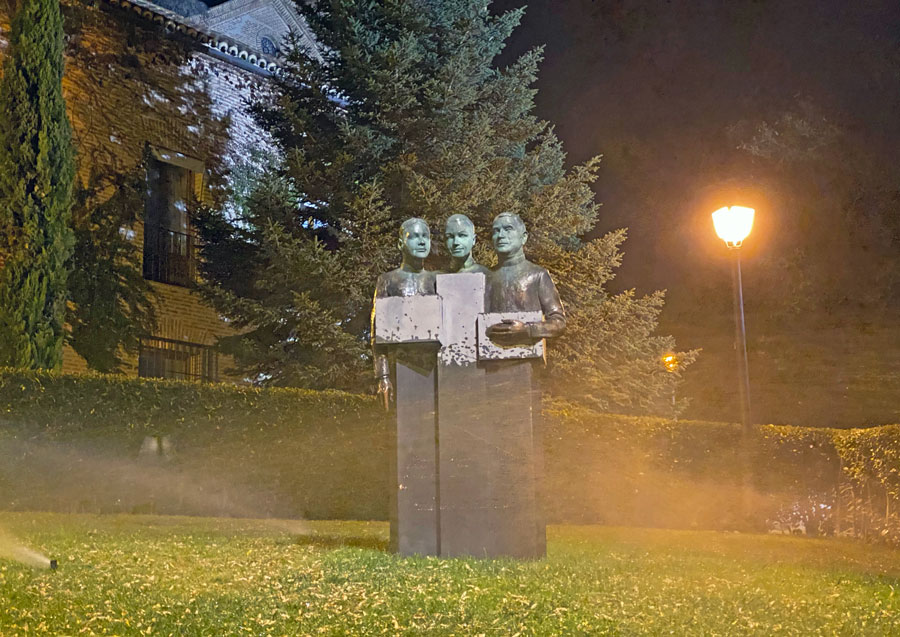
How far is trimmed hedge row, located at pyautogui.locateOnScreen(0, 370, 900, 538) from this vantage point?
1127 centimetres

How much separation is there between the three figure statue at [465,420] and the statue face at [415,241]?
42 cm

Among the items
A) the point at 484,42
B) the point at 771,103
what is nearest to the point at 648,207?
the point at 771,103

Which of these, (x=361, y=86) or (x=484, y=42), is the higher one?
(x=484, y=42)

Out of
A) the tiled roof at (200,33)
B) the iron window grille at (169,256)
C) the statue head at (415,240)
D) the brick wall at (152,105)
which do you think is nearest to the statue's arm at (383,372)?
the statue head at (415,240)

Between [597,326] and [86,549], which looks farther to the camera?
[597,326]

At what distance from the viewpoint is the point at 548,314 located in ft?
25.1

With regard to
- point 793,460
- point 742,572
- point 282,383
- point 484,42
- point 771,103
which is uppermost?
point 771,103

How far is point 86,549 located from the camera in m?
7.38

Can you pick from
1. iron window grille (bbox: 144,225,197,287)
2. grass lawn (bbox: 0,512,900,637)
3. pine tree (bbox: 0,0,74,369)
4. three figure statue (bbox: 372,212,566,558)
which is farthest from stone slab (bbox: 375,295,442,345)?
iron window grille (bbox: 144,225,197,287)

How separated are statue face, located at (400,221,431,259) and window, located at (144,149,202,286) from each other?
10720mm

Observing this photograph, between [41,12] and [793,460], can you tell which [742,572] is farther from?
[41,12]

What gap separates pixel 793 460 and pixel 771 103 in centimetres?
1721

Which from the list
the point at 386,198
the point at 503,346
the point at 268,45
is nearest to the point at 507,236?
the point at 503,346

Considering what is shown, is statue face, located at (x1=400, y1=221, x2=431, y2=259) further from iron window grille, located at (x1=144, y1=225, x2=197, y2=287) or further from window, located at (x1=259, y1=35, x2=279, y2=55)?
window, located at (x1=259, y1=35, x2=279, y2=55)
